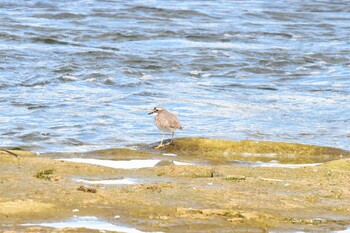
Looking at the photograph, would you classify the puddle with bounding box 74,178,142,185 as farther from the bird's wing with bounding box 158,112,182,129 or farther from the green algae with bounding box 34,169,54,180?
the bird's wing with bounding box 158,112,182,129

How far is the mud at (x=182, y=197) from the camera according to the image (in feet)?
24.3

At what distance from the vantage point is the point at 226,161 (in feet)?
39.7

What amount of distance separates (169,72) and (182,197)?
1473cm

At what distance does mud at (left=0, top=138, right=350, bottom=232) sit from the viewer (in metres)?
7.39

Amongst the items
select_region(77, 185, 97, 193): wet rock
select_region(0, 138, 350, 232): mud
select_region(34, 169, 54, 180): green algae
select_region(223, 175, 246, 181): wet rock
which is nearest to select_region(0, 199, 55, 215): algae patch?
select_region(0, 138, 350, 232): mud

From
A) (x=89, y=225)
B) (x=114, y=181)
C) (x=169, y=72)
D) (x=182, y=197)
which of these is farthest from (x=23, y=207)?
(x=169, y=72)

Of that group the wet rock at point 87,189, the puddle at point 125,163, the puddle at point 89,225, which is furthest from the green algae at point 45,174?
the puddle at point 89,225

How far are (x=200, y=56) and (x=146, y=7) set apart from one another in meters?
10.8

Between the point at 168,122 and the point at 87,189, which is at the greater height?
the point at 87,189

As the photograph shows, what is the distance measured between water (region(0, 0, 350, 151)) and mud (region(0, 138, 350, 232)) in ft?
13.2

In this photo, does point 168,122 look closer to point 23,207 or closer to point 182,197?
point 182,197

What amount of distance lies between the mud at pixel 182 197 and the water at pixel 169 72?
13.2 ft

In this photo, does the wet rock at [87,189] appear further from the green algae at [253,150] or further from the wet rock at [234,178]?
the green algae at [253,150]

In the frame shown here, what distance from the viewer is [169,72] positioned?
75.0 feet
